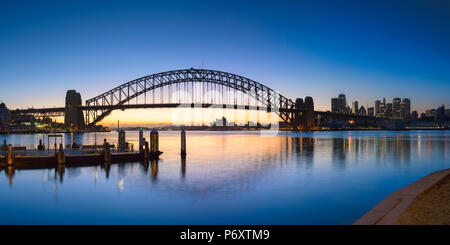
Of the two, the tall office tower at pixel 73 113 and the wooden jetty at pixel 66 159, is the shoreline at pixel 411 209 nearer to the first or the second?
the wooden jetty at pixel 66 159

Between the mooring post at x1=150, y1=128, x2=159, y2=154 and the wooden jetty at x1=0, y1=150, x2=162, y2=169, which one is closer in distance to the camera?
the wooden jetty at x1=0, y1=150, x2=162, y2=169

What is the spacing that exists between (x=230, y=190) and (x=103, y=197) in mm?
3917

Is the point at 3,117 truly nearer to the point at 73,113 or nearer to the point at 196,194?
the point at 73,113

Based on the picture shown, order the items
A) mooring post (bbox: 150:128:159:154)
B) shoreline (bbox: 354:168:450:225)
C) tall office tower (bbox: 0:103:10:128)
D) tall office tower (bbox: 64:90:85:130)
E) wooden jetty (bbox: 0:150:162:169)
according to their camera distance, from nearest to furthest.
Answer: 1. shoreline (bbox: 354:168:450:225)
2. wooden jetty (bbox: 0:150:162:169)
3. mooring post (bbox: 150:128:159:154)
4. tall office tower (bbox: 64:90:85:130)
5. tall office tower (bbox: 0:103:10:128)

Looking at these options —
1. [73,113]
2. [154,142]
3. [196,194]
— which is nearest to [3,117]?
[73,113]

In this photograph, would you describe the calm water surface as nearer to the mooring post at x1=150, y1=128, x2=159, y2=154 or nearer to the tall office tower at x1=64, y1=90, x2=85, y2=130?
the mooring post at x1=150, y1=128, x2=159, y2=154

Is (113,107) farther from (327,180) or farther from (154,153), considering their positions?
(327,180)

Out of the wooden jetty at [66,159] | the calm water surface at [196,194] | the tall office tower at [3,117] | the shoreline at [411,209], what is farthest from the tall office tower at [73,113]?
the shoreline at [411,209]

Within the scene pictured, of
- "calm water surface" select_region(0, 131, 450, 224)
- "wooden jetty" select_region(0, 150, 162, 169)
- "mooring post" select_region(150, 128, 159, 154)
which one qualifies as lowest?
"calm water surface" select_region(0, 131, 450, 224)

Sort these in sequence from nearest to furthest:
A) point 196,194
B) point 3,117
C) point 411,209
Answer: point 411,209
point 196,194
point 3,117

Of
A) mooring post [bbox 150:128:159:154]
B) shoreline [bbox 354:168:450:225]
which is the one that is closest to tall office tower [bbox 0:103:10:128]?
mooring post [bbox 150:128:159:154]

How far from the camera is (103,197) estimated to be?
10.3m
